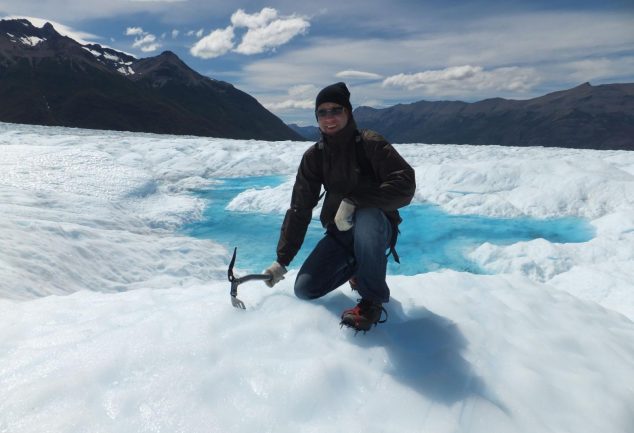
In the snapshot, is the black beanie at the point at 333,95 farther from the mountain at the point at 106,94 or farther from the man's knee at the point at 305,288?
the mountain at the point at 106,94

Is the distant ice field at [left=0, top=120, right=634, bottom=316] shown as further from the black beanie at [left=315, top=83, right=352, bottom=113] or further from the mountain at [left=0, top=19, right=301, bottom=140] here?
the mountain at [left=0, top=19, right=301, bottom=140]

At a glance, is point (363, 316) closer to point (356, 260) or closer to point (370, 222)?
point (356, 260)

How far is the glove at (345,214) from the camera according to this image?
8.36ft

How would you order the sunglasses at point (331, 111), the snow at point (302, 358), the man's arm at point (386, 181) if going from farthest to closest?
the sunglasses at point (331, 111) < the man's arm at point (386, 181) < the snow at point (302, 358)

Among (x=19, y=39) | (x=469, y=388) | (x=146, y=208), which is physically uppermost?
(x=19, y=39)

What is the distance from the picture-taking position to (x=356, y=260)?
2787mm

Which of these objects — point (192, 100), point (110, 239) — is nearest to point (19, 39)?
point (192, 100)

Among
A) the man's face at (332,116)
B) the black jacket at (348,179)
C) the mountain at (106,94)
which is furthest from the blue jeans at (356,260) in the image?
the mountain at (106,94)

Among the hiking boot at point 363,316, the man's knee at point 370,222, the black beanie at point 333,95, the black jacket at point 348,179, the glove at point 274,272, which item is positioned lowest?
the hiking boot at point 363,316

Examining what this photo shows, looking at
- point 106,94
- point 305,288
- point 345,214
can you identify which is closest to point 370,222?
point 345,214

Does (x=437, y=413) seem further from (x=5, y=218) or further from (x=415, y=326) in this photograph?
(x=5, y=218)

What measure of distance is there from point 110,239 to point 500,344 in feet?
20.0

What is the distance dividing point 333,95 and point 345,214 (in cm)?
78

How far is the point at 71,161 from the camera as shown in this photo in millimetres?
12992
